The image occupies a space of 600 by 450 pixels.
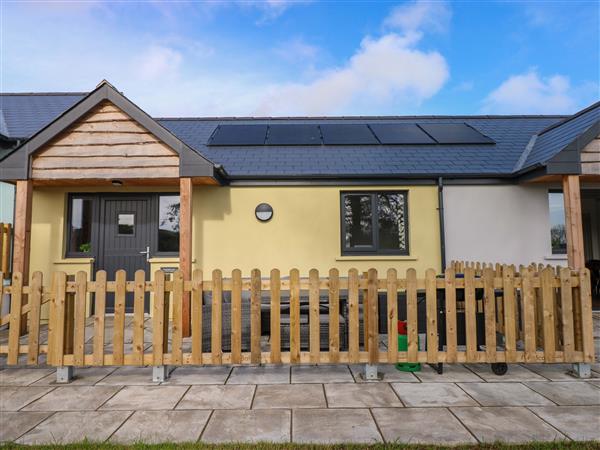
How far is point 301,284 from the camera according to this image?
4105 millimetres

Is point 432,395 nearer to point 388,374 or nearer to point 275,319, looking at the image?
point 388,374

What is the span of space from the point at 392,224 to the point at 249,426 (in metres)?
6.19

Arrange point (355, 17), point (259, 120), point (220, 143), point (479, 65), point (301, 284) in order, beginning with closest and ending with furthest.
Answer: point (301, 284)
point (220, 143)
point (259, 120)
point (355, 17)
point (479, 65)

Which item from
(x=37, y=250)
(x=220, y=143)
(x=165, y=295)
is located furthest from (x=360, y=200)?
(x=37, y=250)

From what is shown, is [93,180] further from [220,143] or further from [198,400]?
[198,400]

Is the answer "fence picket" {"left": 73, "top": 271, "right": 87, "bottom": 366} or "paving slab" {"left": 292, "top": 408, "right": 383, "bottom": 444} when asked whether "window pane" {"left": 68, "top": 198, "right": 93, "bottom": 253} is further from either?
"paving slab" {"left": 292, "top": 408, "right": 383, "bottom": 444}

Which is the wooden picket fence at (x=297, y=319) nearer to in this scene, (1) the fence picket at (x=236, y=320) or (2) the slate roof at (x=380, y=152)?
(1) the fence picket at (x=236, y=320)

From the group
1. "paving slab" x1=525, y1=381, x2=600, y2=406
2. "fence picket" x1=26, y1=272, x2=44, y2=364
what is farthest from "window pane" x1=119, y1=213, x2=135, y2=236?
"paving slab" x1=525, y1=381, x2=600, y2=406

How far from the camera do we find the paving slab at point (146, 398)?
333 cm

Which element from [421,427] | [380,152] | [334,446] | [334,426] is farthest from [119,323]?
[380,152]

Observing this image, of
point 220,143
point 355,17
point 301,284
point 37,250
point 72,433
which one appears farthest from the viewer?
point 355,17

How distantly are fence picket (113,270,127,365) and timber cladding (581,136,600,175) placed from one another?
8314 millimetres

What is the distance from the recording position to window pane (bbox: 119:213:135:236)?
8.22 meters

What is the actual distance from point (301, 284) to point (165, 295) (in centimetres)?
174
